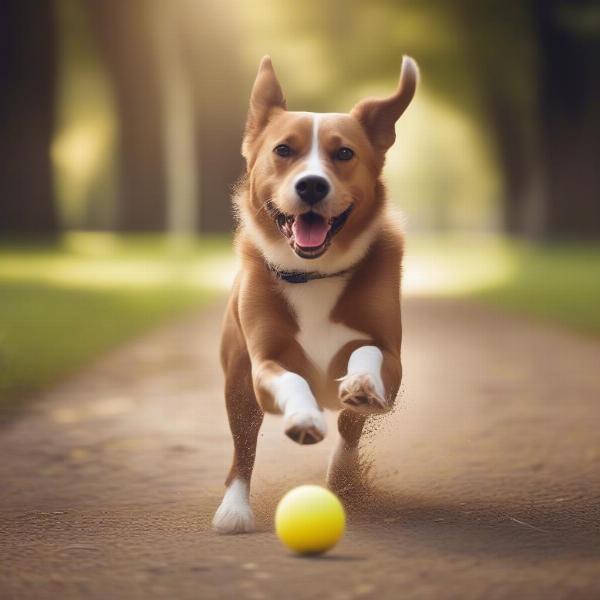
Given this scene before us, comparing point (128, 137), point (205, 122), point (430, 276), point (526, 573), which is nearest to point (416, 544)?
point (526, 573)

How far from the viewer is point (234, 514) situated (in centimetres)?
496

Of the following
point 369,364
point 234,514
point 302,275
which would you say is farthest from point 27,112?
point 369,364

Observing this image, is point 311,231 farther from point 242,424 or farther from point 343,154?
point 242,424

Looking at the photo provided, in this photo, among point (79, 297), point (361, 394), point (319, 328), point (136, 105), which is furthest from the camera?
point (136, 105)

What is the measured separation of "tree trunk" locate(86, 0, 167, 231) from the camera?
102ft

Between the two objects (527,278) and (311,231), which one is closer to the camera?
(311,231)

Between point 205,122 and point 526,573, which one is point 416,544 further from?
point 205,122

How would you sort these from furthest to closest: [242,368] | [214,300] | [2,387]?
[214,300]
[2,387]
[242,368]

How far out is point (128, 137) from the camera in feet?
115

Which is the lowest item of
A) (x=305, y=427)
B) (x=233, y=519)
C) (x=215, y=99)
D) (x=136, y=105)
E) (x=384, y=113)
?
(x=233, y=519)

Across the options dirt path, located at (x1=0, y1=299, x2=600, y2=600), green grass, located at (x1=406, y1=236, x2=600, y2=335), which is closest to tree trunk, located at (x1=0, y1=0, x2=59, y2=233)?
green grass, located at (x1=406, y1=236, x2=600, y2=335)

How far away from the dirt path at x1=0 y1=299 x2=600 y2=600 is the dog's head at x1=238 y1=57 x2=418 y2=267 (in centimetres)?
125

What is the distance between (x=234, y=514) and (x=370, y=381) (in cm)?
93

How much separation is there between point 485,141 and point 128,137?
13536 mm
